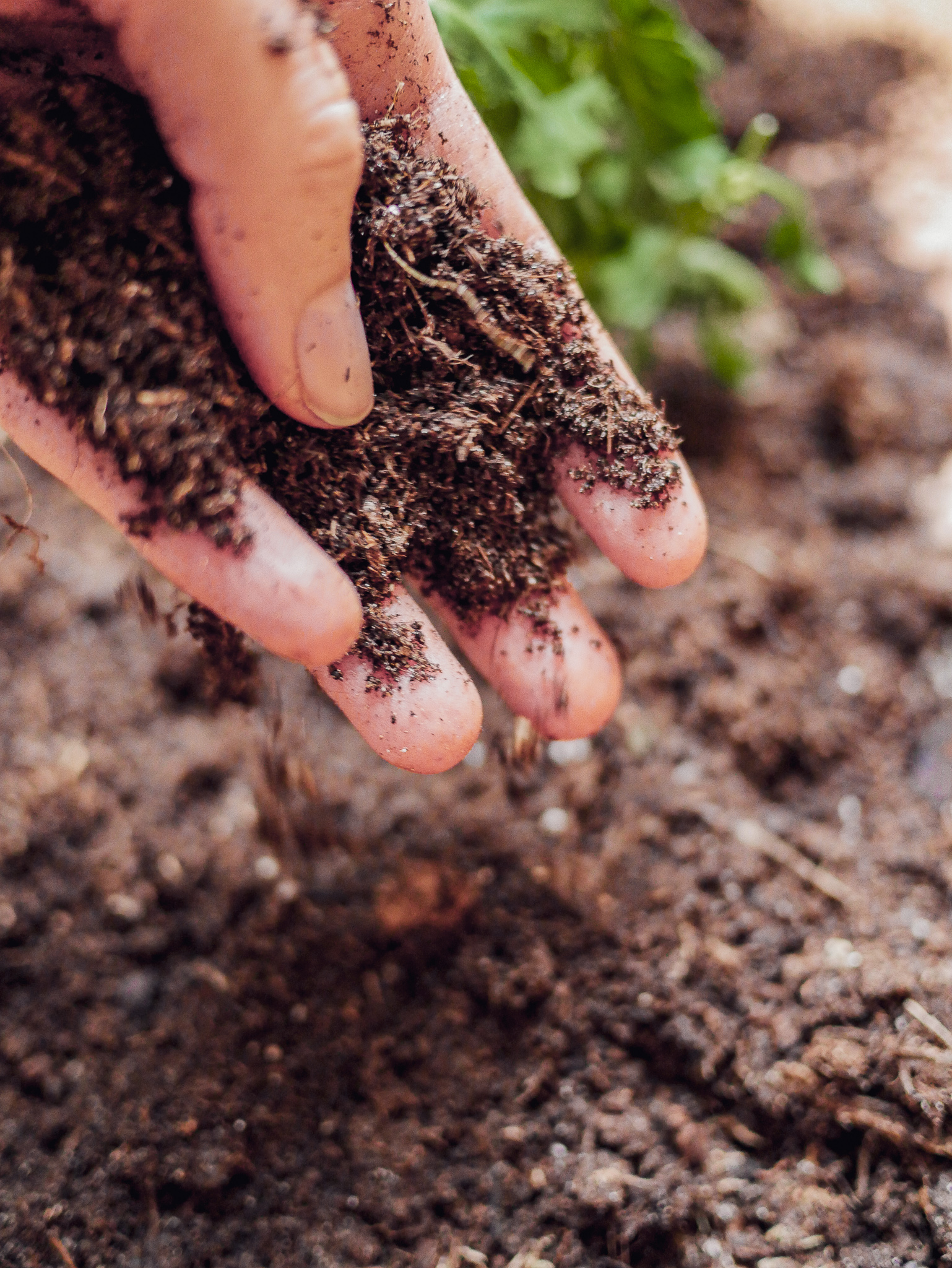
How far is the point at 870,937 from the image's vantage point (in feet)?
5.58

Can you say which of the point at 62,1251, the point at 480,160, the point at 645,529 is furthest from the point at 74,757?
the point at 480,160

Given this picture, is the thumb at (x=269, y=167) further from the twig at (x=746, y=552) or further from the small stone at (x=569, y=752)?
the twig at (x=746, y=552)

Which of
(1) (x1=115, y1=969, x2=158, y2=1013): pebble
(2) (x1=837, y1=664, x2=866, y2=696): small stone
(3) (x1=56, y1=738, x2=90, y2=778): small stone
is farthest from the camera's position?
(2) (x1=837, y1=664, x2=866, y2=696): small stone

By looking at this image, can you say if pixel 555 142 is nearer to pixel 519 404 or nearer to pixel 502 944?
pixel 519 404

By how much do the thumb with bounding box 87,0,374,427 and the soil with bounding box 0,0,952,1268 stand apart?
0.81 metres

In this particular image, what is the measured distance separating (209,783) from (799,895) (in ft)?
4.16

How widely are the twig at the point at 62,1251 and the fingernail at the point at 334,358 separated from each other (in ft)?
4.47

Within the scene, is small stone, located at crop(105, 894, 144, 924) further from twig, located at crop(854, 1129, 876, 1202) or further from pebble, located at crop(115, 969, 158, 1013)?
twig, located at crop(854, 1129, 876, 1202)

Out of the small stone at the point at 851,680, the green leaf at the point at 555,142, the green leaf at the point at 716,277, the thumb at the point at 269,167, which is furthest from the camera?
the green leaf at the point at 716,277

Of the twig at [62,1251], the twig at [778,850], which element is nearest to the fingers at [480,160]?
the twig at [778,850]

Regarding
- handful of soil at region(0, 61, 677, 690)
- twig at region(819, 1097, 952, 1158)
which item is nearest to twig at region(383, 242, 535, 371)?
handful of soil at region(0, 61, 677, 690)

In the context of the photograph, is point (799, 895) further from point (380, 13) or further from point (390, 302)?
point (380, 13)

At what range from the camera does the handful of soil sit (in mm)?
1281

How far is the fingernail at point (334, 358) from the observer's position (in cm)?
133
